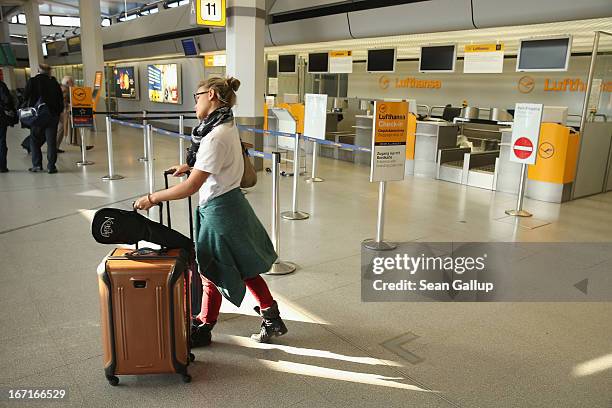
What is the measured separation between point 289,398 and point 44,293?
2215mm

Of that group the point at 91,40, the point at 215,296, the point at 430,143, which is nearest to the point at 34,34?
the point at 91,40

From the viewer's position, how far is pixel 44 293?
3.56 m

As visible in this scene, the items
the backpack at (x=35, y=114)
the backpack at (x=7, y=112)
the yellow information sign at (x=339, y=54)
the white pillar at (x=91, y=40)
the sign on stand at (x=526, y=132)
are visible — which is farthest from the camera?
the white pillar at (x=91, y=40)

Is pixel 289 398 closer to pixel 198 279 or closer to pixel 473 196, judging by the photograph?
pixel 198 279

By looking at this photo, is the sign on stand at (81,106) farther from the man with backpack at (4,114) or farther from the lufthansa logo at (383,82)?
the lufthansa logo at (383,82)

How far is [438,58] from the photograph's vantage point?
32.0ft

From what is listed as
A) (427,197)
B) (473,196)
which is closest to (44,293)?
(427,197)

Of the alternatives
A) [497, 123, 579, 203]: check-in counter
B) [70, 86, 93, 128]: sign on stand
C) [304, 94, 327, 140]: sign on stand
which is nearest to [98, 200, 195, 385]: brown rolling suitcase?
[304, 94, 327, 140]: sign on stand

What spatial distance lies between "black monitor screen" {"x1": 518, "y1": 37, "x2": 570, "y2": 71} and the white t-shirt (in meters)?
6.95

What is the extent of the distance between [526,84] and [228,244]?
11635 millimetres

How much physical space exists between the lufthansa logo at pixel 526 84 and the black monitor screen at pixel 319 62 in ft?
16.4

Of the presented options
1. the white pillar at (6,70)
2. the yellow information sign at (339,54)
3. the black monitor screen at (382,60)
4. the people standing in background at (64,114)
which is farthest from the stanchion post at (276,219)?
the white pillar at (6,70)

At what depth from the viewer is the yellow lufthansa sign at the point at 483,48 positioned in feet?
29.7

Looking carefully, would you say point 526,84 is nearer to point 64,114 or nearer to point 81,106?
point 81,106
